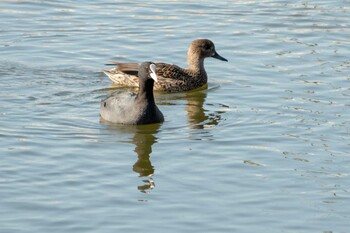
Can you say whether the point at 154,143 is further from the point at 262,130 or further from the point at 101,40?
the point at 101,40

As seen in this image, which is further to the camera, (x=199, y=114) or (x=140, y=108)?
(x=199, y=114)

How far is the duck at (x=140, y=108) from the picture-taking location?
56.1ft

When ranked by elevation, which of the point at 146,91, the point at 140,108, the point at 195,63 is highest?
the point at 146,91

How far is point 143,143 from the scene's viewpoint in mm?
16234

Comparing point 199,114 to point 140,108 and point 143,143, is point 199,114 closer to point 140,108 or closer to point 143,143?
point 140,108

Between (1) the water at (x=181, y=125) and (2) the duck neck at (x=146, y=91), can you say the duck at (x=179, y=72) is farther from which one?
(2) the duck neck at (x=146, y=91)

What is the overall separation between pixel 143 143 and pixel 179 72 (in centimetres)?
370

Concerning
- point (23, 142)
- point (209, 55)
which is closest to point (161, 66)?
point (209, 55)

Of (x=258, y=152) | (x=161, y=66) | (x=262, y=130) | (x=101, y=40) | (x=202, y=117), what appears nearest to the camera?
(x=258, y=152)

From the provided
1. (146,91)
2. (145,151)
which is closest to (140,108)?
(146,91)

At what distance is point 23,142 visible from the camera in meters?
15.8

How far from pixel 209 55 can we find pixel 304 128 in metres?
4.15

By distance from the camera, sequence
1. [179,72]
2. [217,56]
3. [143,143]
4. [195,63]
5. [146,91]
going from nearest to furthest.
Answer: [143,143], [146,91], [179,72], [195,63], [217,56]

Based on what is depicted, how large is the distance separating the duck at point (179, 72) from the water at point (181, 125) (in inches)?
10.9
